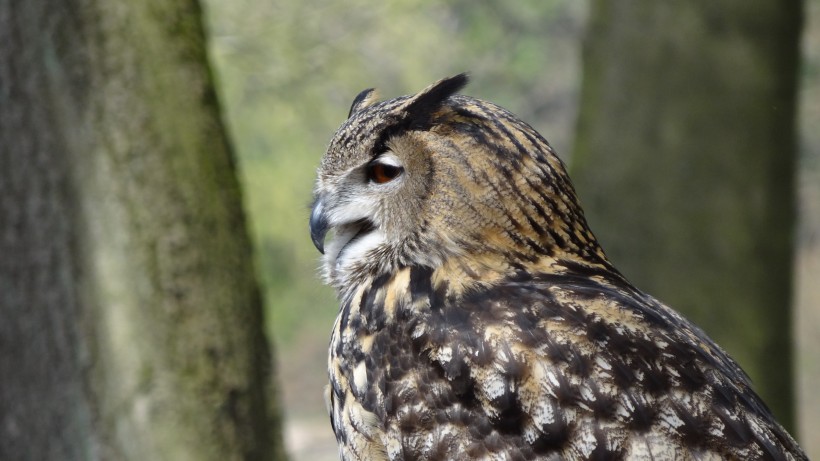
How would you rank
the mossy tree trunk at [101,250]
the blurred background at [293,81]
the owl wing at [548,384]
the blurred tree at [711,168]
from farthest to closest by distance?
the blurred background at [293,81] → the blurred tree at [711,168] → the mossy tree trunk at [101,250] → the owl wing at [548,384]

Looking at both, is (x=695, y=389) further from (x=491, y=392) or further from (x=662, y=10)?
(x=662, y=10)

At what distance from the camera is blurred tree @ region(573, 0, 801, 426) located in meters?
4.96

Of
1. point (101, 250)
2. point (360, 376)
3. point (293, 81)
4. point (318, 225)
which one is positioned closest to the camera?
point (360, 376)

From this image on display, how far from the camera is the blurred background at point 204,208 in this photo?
3623 mm

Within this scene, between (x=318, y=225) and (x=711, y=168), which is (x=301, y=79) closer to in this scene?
(x=711, y=168)

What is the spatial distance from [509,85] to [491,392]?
53.4 feet

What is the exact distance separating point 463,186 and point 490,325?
363 millimetres

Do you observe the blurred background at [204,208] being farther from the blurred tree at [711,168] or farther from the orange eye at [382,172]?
the orange eye at [382,172]

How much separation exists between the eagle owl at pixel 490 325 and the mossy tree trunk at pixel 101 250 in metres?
1.26

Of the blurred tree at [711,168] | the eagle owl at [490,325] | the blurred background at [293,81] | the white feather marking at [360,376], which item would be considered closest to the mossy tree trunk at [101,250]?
the eagle owl at [490,325]

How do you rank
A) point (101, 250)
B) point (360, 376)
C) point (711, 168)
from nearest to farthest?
1. point (360, 376)
2. point (101, 250)
3. point (711, 168)

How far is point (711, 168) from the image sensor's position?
4945mm

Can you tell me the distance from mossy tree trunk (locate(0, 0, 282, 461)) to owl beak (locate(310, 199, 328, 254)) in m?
1.14

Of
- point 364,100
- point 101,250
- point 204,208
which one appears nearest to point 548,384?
point 364,100
